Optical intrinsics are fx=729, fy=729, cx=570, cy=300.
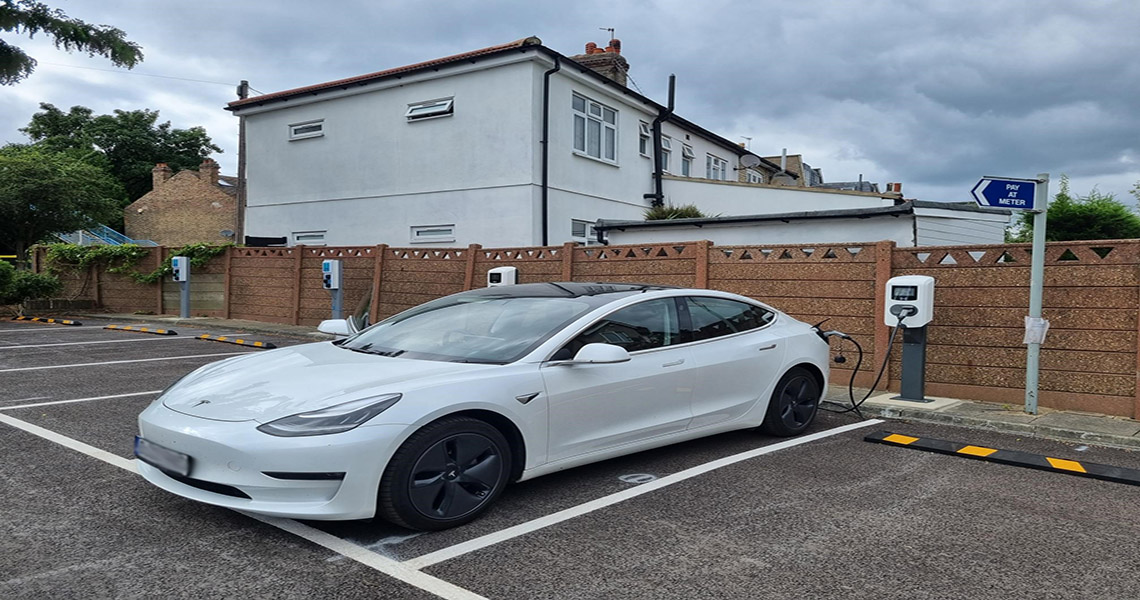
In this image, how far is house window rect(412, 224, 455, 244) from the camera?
15852 millimetres

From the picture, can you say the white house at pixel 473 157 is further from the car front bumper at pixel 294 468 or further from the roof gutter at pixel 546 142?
the car front bumper at pixel 294 468

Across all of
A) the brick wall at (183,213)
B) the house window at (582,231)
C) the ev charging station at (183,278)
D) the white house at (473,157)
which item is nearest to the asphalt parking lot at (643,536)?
the white house at (473,157)

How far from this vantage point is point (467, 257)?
12047 mm

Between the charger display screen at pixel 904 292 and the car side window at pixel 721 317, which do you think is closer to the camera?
the car side window at pixel 721 317

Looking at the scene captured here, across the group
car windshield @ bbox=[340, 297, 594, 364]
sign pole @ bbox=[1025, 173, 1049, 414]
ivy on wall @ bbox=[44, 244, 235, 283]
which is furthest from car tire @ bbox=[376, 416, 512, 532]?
ivy on wall @ bbox=[44, 244, 235, 283]

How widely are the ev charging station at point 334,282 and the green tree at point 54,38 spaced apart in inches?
264

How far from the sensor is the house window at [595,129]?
635 inches

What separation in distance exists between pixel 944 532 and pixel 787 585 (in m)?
1.18

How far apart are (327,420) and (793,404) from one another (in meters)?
3.76

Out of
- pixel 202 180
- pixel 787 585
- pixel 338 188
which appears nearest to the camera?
pixel 787 585

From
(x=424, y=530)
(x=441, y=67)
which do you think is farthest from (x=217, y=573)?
(x=441, y=67)

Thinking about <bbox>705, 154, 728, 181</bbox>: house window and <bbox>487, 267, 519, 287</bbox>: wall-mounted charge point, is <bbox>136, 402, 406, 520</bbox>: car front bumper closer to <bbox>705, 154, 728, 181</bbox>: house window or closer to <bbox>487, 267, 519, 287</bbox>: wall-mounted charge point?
<bbox>487, 267, 519, 287</bbox>: wall-mounted charge point

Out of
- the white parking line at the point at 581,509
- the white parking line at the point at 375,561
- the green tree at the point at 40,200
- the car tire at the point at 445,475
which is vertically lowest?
the white parking line at the point at 375,561

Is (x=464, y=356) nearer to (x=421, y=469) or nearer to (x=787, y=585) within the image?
(x=421, y=469)
